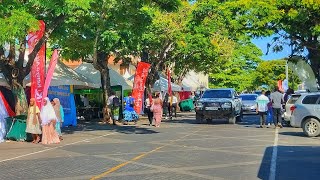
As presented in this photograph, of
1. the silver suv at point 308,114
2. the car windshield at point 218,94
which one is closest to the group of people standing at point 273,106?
the silver suv at point 308,114

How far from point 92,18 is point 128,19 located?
1.99 m

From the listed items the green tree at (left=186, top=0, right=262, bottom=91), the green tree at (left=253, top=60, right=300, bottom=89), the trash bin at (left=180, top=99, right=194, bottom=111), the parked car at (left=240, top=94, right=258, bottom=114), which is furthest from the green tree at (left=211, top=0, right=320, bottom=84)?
the green tree at (left=253, top=60, right=300, bottom=89)

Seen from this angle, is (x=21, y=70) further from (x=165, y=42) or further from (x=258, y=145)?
(x=165, y=42)

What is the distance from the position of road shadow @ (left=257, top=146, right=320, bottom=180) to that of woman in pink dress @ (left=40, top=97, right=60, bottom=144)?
717cm

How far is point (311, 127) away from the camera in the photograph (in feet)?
61.9

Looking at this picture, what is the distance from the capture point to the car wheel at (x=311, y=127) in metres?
18.7

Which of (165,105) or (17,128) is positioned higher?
(165,105)

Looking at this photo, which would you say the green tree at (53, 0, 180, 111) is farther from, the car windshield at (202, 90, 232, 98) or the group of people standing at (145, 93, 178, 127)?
the car windshield at (202, 90, 232, 98)

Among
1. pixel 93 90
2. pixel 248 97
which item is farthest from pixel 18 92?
pixel 248 97

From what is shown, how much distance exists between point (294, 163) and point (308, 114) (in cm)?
771

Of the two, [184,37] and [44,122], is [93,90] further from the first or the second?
[44,122]

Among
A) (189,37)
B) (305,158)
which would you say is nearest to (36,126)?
(305,158)

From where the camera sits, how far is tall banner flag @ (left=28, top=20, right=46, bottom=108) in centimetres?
1808

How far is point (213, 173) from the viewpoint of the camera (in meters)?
10.3
